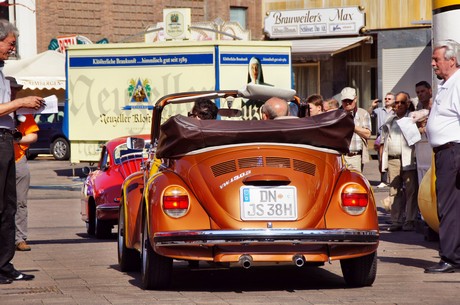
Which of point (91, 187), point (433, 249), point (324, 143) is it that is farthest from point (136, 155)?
point (324, 143)

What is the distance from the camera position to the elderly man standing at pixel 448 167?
10.5 meters

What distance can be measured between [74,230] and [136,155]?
147cm

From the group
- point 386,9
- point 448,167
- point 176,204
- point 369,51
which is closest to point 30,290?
point 176,204

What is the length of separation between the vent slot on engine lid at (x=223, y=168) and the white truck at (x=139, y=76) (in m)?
17.6

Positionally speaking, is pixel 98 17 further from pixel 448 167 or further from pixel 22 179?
pixel 448 167

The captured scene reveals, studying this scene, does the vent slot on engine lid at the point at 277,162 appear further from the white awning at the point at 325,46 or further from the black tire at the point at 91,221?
the white awning at the point at 325,46

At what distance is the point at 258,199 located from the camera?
9.04 metres

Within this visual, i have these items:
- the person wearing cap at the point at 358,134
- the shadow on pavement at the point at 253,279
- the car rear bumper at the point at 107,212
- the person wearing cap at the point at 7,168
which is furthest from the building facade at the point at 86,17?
the person wearing cap at the point at 7,168

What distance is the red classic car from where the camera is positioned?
15031 millimetres

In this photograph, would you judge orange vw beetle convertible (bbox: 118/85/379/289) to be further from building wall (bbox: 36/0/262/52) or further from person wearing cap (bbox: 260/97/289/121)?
building wall (bbox: 36/0/262/52)

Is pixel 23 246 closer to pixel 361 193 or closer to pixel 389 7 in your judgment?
pixel 361 193

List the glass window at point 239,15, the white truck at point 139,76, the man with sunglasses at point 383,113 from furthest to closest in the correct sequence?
the glass window at point 239,15
the white truck at point 139,76
the man with sunglasses at point 383,113

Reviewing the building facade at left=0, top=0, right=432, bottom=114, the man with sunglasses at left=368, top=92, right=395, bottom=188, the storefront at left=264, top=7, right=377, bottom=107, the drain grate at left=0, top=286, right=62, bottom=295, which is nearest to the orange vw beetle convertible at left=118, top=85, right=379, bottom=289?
the drain grate at left=0, top=286, right=62, bottom=295

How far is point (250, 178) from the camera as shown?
357 inches
